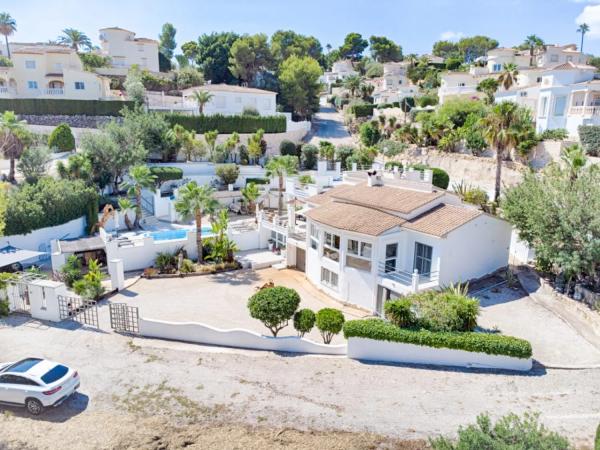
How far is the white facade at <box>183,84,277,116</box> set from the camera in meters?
62.5

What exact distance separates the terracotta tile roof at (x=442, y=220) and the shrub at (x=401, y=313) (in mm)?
5723

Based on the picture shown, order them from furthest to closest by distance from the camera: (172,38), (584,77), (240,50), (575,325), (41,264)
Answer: (172,38) → (240,50) → (584,77) → (41,264) → (575,325)

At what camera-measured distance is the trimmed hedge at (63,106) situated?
190ft

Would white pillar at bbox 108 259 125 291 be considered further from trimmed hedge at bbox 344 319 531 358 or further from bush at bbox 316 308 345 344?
trimmed hedge at bbox 344 319 531 358

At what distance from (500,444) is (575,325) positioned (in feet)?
44.9

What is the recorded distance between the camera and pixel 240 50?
7819 centimetres

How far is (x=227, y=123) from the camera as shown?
58.2 m

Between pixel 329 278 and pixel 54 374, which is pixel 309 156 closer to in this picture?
pixel 329 278

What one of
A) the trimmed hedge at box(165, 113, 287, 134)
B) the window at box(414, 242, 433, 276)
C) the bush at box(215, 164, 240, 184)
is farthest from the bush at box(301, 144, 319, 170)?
the window at box(414, 242, 433, 276)

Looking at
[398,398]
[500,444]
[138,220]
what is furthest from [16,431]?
[138,220]

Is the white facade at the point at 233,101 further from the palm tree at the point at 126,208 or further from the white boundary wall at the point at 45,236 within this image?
the white boundary wall at the point at 45,236

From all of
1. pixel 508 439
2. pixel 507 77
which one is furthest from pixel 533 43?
pixel 508 439

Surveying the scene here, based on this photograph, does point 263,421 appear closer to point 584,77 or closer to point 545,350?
point 545,350

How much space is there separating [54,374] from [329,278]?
16517 millimetres
